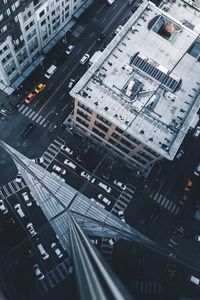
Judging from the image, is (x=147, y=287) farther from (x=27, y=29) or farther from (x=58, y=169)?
(x=27, y=29)

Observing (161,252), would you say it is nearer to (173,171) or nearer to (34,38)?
(173,171)

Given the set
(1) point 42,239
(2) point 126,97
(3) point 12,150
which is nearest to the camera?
(2) point 126,97

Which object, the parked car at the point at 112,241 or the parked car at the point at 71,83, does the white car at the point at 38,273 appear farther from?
the parked car at the point at 71,83

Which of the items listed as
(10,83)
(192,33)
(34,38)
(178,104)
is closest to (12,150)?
(10,83)

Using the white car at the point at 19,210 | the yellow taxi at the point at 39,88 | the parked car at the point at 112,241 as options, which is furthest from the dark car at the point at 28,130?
the parked car at the point at 112,241

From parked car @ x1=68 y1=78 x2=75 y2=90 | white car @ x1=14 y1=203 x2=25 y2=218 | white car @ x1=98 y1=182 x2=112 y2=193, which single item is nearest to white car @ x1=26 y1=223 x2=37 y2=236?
white car @ x1=14 y1=203 x2=25 y2=218

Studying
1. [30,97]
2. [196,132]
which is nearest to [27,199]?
[30,97]

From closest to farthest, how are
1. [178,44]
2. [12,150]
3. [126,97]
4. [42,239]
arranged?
[126,97] → [178,44] → [42,239] → [12,150]
